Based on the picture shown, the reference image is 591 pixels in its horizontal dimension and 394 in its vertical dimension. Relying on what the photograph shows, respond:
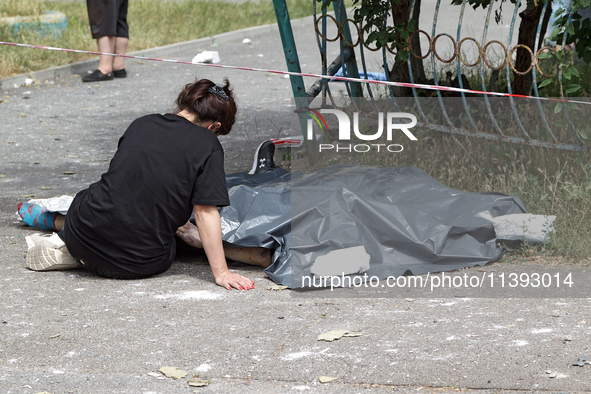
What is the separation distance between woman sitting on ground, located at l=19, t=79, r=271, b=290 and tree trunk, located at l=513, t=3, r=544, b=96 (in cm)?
252

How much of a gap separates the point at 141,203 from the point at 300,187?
0.98 metres

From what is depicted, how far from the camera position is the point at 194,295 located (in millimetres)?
3428

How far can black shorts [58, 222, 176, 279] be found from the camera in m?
3.51

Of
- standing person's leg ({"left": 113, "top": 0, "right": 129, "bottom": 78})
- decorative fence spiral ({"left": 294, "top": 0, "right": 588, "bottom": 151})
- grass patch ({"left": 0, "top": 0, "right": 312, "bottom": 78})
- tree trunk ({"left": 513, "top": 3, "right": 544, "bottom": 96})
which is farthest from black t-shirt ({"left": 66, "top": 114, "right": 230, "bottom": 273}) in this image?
grass patch ({"left": 0, "top": 0, "right": 312, "bottom": 78})

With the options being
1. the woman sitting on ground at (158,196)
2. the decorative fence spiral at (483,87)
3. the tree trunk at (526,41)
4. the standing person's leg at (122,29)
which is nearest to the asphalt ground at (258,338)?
the woman sitting on ground at (158,196)

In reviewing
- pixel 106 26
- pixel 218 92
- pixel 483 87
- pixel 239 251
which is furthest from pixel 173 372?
pixel 106 26

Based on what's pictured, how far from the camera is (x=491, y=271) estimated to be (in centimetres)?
365

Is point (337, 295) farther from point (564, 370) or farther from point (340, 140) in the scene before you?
point (340, 140)

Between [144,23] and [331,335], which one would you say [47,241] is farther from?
[144,23]

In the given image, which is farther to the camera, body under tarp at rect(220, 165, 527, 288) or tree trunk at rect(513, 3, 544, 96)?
tree trunk at rect(513, 3, 544, 96)

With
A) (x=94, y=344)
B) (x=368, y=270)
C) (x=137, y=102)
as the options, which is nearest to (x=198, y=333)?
(x=94, y=344)

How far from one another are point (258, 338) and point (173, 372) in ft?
1.36

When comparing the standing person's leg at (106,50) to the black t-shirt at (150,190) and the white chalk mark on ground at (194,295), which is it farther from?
the white chalk mark on ground at (194,295)

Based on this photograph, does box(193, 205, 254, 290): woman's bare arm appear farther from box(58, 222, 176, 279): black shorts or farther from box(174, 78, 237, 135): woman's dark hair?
box(174, 78, 237, 135): woman's dark hair
